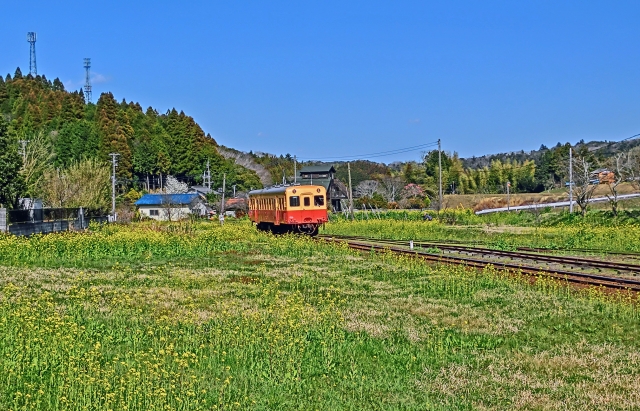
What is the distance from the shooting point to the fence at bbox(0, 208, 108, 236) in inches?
1260

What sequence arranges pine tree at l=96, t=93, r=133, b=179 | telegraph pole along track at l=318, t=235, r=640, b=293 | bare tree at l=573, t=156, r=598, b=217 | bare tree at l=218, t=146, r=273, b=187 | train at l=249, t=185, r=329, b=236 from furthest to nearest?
bare tree at l=218, t=146, r=273, b=187, pine tree at l=96, t=93, r=133, b=179, bare tree at l=573, t=156, r=598, b=217, train at l=249, t=185, r=329, b=236, telegraph pole along track at l=318, t=235, r=640, b=293

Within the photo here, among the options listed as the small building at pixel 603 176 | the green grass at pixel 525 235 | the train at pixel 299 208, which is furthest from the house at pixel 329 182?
the train at pixel 299 208

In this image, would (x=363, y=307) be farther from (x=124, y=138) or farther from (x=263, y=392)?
(x=124, y=138)

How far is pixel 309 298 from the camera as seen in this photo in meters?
13.4

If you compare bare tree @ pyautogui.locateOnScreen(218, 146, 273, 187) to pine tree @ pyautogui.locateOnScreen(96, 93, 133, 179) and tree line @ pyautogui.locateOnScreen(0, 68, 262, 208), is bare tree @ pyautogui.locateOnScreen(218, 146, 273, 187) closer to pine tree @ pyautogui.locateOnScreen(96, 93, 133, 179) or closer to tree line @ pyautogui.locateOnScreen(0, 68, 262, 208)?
tree line @ pyautogui.locateOnScreen(0, 68, 262, 208)

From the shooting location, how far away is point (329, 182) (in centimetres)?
8550

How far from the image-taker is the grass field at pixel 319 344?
736cm

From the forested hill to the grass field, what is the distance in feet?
223

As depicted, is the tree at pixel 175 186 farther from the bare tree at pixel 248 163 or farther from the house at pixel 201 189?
the bare tree at pixel 248 163

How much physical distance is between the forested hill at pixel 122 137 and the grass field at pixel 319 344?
223ft

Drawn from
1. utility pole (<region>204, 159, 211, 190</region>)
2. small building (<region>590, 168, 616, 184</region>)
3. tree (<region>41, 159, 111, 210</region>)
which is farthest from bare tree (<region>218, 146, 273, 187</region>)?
small building (<region>590, 168, 616, 184</region>)

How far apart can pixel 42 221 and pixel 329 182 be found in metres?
52.0

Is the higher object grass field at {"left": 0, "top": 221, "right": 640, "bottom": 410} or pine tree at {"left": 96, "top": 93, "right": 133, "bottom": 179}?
pine tree at {"left": 96, "top": 93, "right": 133, "bottom": 179}

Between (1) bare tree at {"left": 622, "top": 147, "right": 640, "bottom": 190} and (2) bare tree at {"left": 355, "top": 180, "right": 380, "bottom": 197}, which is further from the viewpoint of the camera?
(2) bare tree at {"left": 355, "top": 180, "right": 380, "bottom": 197}
